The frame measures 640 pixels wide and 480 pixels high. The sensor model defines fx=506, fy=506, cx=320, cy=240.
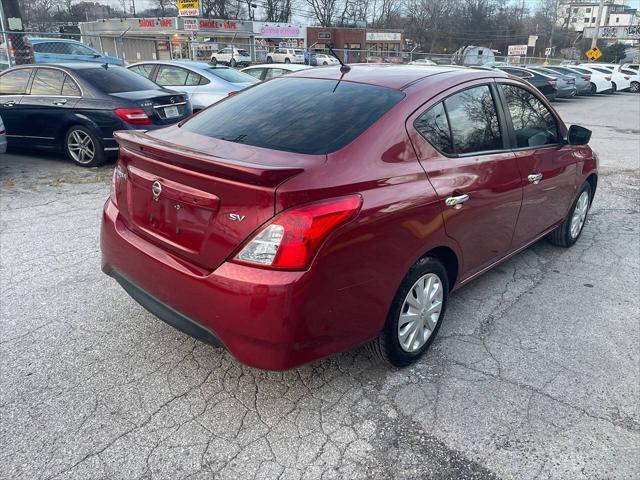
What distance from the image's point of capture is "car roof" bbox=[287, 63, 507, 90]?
3.10 metres

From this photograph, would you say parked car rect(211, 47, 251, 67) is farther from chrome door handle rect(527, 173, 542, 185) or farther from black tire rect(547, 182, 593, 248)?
chrome door handle rect(527, 173, 542, 185)

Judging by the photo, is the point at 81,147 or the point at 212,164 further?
the point at 81,147

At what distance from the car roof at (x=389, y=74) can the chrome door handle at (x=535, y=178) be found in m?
0.78

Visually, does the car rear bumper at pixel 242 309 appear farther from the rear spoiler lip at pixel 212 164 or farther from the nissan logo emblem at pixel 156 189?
the rear spoiler lip at pixel 212 164

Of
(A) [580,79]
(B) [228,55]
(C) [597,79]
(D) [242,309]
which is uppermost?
(B) [228,55]

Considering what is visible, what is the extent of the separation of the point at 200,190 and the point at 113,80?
6.13m

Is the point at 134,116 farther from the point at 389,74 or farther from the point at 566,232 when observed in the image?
the point at 566,232

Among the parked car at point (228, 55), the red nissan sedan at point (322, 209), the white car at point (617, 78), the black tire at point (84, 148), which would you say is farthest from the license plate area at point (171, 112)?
the parked car at point (228, 55)

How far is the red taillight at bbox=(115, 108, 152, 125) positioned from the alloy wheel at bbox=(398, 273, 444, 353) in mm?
5569

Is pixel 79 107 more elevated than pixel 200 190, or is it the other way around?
pixel 200 190

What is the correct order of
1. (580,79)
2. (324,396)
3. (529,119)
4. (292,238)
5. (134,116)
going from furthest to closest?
(580,79) → (134,116) → (529,119) → (324,396) → (292,238)

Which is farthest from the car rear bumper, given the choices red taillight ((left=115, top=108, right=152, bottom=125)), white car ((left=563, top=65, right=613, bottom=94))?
white car ((left=563, top=65, right=613, bottom=94))

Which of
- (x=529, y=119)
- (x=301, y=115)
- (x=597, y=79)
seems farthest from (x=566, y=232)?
(x=597, y=79)

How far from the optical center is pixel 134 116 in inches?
280
